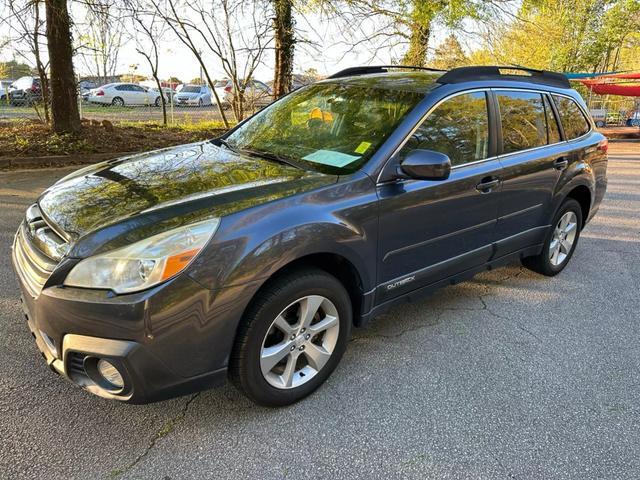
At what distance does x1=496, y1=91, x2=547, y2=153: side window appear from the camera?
141 inches

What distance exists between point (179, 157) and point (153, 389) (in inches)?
64.6

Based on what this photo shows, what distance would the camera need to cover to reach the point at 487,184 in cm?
336

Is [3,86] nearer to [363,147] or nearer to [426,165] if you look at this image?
[363,147]

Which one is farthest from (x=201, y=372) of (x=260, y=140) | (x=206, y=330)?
(x=260, y=140)

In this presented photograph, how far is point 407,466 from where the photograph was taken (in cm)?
225

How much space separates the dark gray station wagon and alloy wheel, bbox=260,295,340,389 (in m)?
0.01

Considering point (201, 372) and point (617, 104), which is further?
point (617, 104)

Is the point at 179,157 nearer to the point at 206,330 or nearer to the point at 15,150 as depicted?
the point at 206,330

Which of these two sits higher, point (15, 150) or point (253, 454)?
point (15, 150)

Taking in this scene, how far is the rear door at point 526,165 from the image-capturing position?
3586 millimetres

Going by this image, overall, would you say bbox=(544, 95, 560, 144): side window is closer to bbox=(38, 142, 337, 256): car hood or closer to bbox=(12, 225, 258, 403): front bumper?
bbox=(38, 142, 337, 256): car hood

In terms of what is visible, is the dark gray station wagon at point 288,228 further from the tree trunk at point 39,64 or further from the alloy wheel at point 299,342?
the tree trunk at point 39,64

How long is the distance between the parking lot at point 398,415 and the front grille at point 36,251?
673 millimetres

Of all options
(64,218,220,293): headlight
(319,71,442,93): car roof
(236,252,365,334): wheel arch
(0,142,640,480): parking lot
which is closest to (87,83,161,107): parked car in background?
(319,71,442,93): car roof
